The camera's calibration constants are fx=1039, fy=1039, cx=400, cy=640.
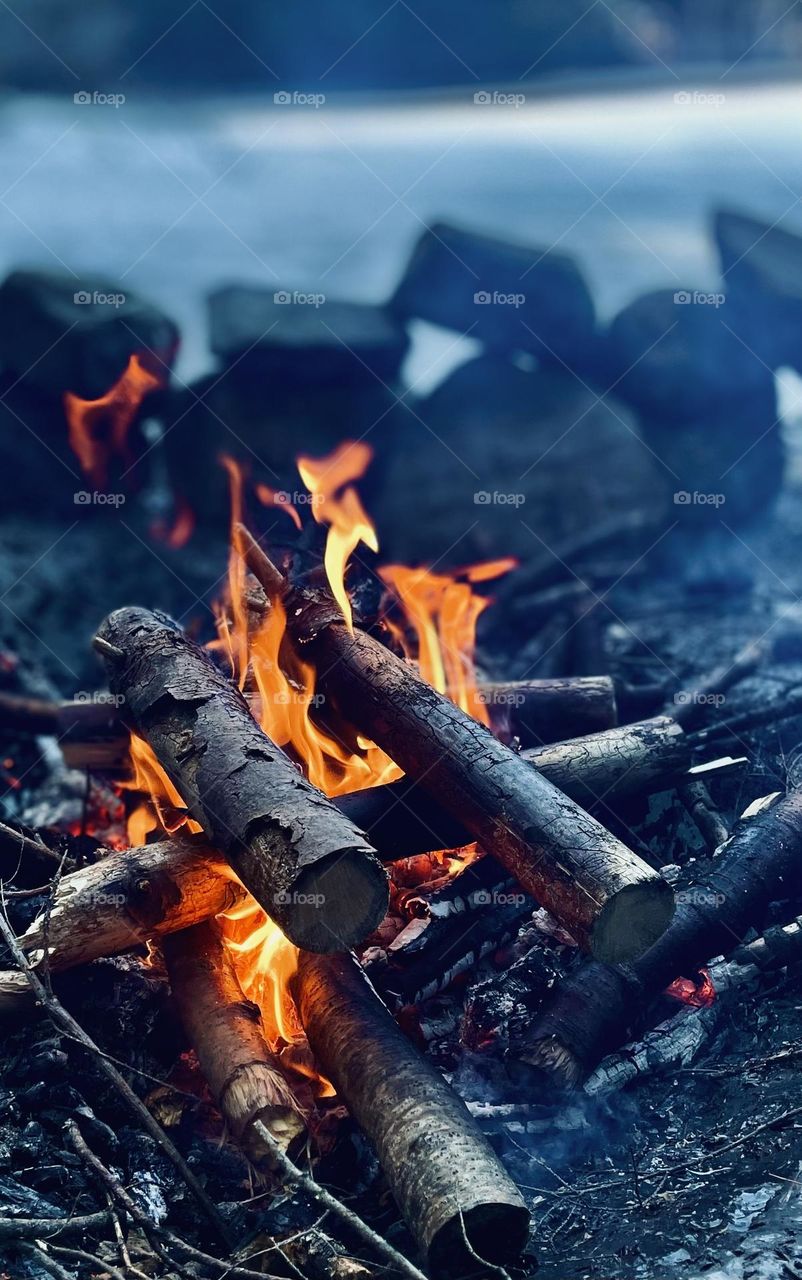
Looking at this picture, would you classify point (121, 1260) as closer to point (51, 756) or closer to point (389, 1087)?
point (389, 1087)

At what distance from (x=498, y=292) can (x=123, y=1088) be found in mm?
8017

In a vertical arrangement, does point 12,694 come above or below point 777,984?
above

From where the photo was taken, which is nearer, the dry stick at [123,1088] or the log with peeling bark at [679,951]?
the dry stick at [123,1088]

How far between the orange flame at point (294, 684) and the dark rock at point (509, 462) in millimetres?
3609

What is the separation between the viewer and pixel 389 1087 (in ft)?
11.1

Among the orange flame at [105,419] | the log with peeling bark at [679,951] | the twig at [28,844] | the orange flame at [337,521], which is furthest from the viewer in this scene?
the orange flame at [105,419]

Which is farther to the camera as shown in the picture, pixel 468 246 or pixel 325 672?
pixel 468 246

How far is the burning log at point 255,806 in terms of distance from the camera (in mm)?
3467

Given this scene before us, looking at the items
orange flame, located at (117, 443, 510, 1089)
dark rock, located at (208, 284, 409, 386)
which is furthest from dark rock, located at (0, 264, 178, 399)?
orange flame, located at (117, 443, 510, 1089)

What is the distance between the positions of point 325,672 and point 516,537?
182 inches

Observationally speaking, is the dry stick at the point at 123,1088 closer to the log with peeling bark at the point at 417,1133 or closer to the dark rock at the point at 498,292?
the log with peeling bark at the point at 417,1133

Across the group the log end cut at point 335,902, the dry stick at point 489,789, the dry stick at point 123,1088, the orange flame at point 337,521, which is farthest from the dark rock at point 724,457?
the dry stick at point 123,1088

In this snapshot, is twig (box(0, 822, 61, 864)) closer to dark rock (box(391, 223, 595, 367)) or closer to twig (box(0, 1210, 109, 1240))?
twig (box(0, 1210, 109, 1240))

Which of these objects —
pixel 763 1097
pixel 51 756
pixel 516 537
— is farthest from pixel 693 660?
pixel 51 756
